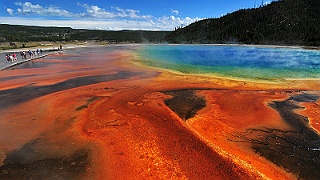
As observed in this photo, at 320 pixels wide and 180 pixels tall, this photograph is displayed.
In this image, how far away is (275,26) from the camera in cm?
6694

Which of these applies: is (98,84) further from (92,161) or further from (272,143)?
(272,143)

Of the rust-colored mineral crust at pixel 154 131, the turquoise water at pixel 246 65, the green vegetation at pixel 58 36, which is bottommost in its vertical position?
the rust-colored mineral crust at pixel 154 131

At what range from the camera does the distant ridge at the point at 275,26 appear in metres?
57.2

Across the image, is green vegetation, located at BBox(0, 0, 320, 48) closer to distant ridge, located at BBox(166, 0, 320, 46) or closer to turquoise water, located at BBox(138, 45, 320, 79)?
distant ridge, located at BBox(166, 0, 320, 46)

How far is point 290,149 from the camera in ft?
20.6

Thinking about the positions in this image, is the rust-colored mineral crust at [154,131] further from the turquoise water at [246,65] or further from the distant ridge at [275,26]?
the distant ridge at [275,26]

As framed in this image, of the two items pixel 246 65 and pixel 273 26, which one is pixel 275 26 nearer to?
pixel 273 26

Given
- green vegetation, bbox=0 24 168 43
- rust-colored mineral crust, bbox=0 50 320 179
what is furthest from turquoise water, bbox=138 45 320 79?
green vegetation, bbox=0 24 168 43

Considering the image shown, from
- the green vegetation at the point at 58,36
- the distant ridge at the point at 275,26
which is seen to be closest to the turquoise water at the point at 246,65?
the distant ridge at the point at 275,26

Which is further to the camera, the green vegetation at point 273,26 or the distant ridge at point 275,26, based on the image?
the green vegetation at point 273,26

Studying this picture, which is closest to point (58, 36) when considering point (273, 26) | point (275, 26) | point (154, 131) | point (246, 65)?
point (273, 26)

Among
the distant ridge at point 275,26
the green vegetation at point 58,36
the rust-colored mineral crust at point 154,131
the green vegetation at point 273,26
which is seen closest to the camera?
the rust-colored mineral crust at point 154,131

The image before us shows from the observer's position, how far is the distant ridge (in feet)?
188

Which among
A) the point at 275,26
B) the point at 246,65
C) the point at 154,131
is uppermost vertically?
the point at 275,26
